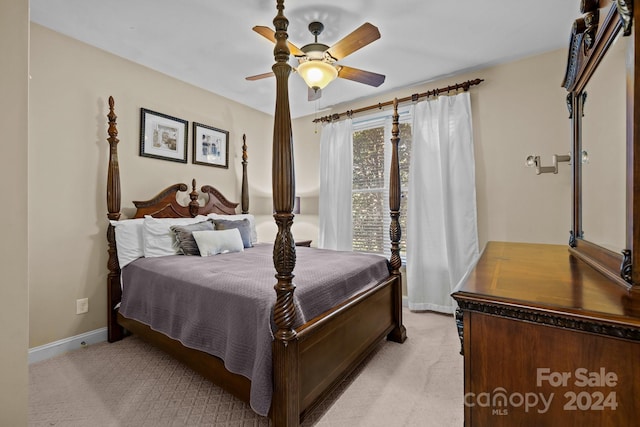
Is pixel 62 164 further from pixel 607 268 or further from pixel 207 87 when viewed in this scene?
pixel 607 268

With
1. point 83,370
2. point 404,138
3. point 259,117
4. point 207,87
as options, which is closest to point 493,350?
point 83,370

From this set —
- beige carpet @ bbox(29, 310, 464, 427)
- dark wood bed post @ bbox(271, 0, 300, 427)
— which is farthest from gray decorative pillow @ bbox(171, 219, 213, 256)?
dark wood bed post @ bbox(271, 0, 300, 427)

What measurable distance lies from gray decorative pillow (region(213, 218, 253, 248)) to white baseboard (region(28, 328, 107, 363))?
141 centimetres

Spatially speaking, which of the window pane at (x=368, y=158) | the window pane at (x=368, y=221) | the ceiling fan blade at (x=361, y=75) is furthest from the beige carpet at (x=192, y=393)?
the ceiling fan blade at (x=361, y=75)

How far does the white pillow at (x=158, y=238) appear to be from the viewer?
8.52 feet

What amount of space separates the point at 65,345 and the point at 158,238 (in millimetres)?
1134

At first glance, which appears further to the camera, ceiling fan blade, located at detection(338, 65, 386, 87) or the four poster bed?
ceiling fan blade, located at detection(338, 65, 386, 87)

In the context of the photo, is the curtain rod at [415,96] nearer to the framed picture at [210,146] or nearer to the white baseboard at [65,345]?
the framed picture at [210,146]

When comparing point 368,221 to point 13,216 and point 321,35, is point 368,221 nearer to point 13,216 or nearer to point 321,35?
point 321,35

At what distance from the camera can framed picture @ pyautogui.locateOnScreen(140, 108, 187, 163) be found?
2.96 metres

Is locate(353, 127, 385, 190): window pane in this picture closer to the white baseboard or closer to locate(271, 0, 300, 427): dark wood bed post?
locate(271, 0, 300, 427): dark wood bed post

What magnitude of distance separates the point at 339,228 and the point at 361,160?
101 centimetres

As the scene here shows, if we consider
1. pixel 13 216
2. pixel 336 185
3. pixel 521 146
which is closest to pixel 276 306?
pixel 13 216

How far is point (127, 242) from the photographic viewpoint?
2568 mm
